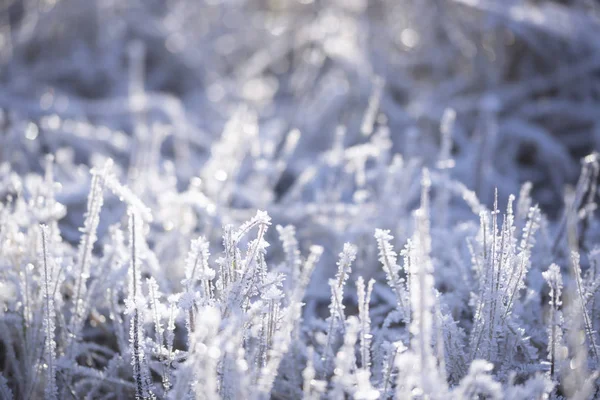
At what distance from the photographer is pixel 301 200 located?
5.00ft

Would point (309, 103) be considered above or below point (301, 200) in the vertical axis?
above

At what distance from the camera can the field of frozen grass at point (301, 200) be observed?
0.67 m

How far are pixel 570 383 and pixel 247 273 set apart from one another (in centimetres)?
39

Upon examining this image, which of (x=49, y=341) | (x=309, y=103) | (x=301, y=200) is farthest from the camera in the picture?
(x=309, y=103)

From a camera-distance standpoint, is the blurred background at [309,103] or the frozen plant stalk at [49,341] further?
the blurred background at [309,103]

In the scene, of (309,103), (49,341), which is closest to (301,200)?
(309,103)

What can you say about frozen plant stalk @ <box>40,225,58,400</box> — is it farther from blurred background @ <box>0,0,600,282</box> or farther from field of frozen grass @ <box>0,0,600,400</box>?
blurred background @ <box>0,0,600,282</box>

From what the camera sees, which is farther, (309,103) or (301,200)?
(309,103)

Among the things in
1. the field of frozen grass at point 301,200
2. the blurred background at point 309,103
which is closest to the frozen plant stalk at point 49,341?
the field of frozen grass at point 301,200

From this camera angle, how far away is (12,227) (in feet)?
2.84

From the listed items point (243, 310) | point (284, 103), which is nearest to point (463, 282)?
point (243, 310)

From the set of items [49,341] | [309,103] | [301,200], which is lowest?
[49,341]

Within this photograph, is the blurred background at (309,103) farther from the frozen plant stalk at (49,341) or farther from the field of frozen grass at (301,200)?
the frozen plant stalk at (49,341)

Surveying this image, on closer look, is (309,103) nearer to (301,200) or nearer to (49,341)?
(301,200)
